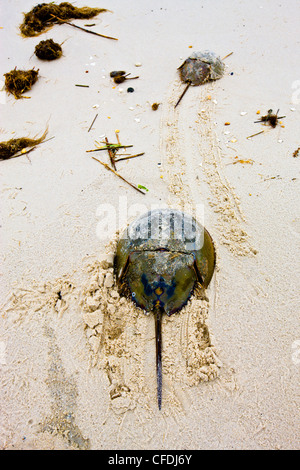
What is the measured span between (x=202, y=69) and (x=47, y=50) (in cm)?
233

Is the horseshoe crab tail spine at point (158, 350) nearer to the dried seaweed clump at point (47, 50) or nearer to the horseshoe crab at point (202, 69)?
the horseshoe crab at point (202, 69)

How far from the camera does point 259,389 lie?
68.4 inches

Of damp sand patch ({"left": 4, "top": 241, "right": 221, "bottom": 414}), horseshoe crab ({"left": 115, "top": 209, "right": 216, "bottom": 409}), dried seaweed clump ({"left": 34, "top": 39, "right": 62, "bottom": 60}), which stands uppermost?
dried seaweed clump ({"left": 34, "top": 39, "right": 62, "bottom": 60})

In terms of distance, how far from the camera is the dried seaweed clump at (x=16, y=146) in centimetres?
317

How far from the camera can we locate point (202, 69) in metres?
3.73

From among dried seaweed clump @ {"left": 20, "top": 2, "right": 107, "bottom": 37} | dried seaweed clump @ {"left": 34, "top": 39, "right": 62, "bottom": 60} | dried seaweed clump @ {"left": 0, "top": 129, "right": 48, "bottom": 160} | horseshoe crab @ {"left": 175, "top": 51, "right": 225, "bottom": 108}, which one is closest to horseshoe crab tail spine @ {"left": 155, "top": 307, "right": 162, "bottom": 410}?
dried seaweed clump @ {"left": 0, "top": 129, "right": 48, "bottom": 160}

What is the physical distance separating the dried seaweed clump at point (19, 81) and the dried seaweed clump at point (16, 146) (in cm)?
101

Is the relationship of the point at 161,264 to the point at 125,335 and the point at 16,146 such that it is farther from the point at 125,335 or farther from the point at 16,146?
the point at 16,146

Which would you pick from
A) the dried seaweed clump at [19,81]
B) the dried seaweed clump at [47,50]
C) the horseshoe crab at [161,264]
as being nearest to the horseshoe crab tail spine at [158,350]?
the horseshoe crab at [161,264]

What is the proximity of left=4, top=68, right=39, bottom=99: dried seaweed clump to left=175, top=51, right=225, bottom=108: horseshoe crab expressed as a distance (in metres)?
2.13

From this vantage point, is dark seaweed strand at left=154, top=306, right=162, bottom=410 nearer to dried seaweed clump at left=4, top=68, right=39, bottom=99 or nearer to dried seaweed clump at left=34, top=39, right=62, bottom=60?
dried seaweed clump at left=4, top=68, right=39, bottom=99

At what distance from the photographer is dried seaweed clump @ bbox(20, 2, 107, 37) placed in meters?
4.63
